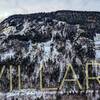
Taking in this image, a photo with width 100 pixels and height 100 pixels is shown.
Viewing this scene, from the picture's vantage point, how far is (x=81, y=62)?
13312mm

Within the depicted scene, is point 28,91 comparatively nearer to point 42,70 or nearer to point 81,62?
point 42,70

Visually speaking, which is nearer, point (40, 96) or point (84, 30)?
point (40, 96)

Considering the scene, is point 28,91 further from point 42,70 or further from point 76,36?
point 76,36

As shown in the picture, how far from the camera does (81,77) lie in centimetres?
1309

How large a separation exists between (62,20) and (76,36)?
24.1 inches

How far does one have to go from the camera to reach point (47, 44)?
13.6m

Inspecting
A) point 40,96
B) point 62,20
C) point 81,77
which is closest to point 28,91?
point 40,96

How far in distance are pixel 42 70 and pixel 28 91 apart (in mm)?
593

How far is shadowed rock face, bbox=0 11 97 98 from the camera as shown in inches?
520

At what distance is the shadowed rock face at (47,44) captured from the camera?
43.4ft

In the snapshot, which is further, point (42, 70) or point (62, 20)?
point (62, 20)

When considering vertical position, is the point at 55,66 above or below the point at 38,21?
below

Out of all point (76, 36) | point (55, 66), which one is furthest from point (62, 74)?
point (76, 36)

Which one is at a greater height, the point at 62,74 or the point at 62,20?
the point at 62,20
